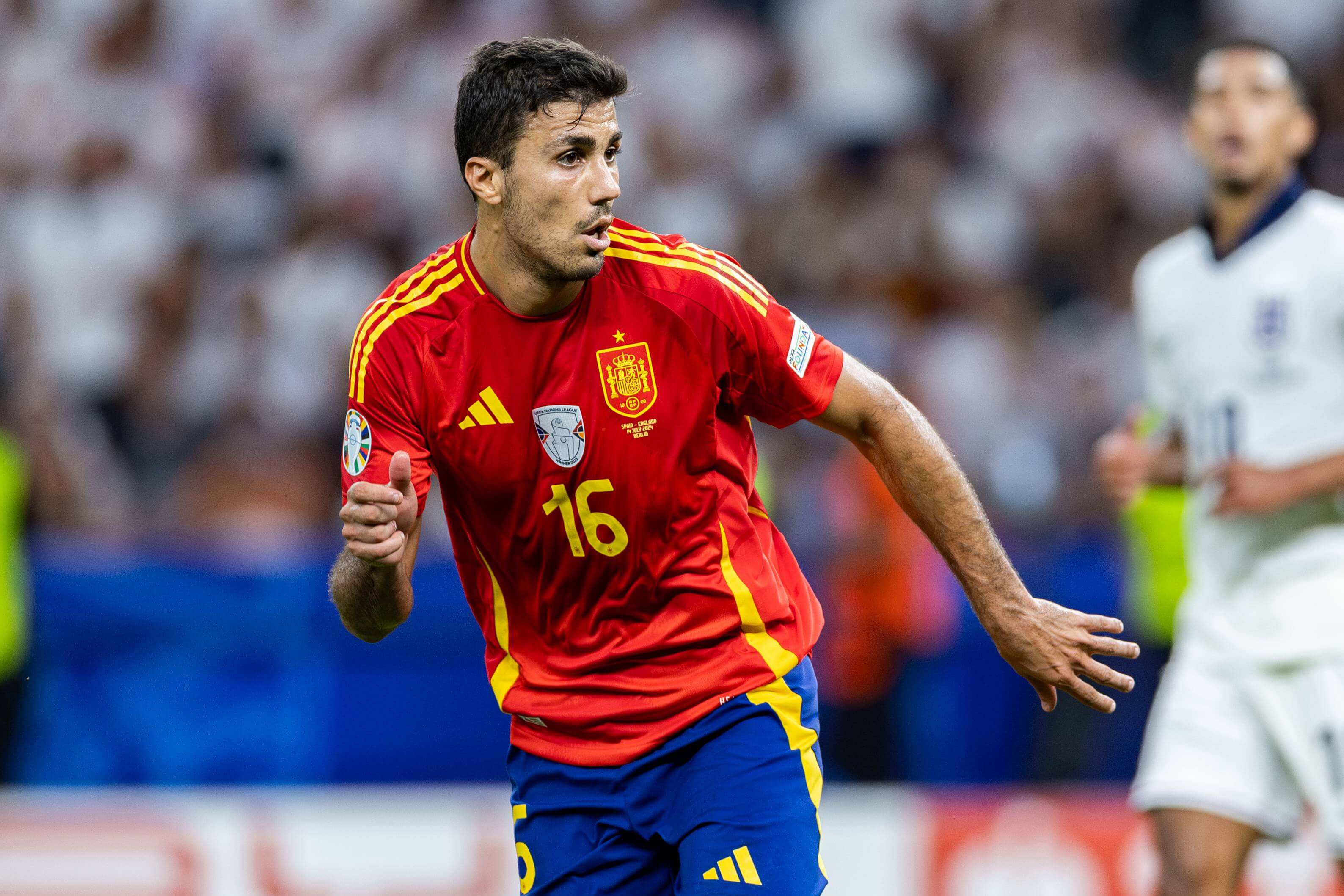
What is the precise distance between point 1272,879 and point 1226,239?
2.63 m

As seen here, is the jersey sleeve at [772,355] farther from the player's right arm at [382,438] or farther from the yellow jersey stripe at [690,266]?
the player's right arm at [382,438]

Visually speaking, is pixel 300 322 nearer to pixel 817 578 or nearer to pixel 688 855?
pixel 817 578

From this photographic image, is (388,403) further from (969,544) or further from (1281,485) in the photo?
(1281,485)

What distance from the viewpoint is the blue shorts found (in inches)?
Result: 143

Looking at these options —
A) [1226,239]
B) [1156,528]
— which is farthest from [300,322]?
[1226,239]

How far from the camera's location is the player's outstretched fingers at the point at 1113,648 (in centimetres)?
357

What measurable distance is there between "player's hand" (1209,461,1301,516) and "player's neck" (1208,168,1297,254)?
0.81 m

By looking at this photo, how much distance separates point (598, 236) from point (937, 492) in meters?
0.91

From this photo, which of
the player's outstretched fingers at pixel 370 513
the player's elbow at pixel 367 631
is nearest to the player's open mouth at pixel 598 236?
the player's outstretched fingers at pixel 370 513

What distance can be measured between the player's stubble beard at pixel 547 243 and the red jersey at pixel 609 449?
4.7 inches

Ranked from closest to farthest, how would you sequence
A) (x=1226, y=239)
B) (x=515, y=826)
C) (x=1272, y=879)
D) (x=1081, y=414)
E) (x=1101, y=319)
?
(x=515, y=826)
(x=1226, y=239)
(x=1272, y=879)
(x=1081, y=414)
(x=1101, y=319)

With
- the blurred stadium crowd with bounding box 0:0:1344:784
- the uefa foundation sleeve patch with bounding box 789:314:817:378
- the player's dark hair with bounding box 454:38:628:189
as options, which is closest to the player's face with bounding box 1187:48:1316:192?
the uefa foundation sleeve patch with bounding box 789:314:817:378

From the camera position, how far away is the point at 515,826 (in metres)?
3.96

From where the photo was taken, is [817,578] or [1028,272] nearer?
[817,578]
